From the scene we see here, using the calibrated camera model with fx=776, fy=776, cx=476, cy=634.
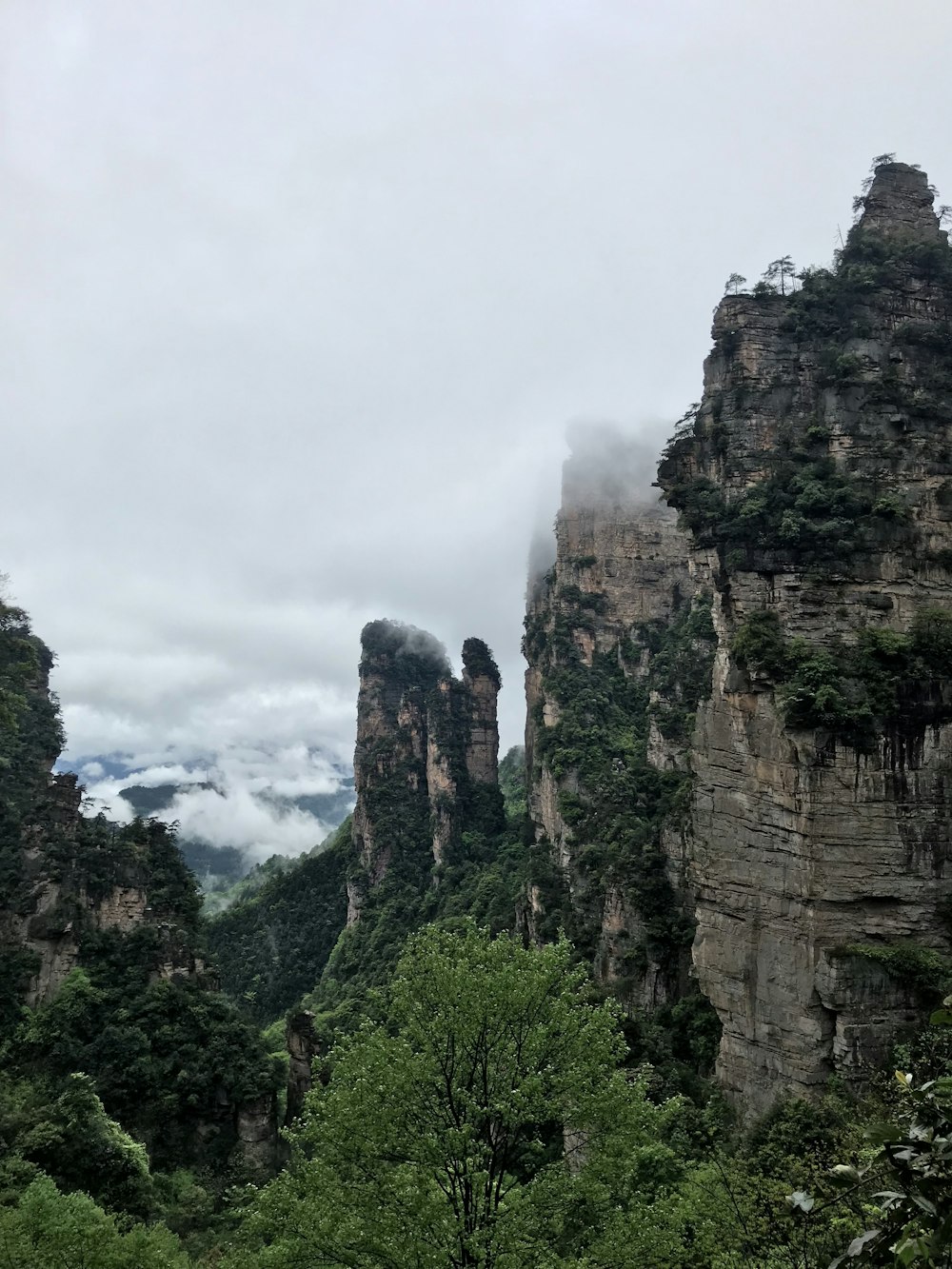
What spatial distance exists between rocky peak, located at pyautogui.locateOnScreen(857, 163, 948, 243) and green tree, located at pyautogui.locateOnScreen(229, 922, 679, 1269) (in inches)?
1168

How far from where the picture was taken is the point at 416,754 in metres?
74.6

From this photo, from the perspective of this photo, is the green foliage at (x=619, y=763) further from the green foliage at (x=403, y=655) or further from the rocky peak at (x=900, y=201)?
the rocky peak at (x=900, y=201)

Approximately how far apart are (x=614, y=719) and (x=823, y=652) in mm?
32026

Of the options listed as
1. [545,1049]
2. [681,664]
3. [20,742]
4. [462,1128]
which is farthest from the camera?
[681,664]

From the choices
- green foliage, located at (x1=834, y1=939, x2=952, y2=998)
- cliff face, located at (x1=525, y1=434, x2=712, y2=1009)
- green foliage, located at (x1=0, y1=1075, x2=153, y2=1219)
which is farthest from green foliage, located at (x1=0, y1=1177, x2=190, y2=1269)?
cliff face, located at (x1=525, y1=434, x2=712, y2=1009)

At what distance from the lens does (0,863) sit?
3170cm

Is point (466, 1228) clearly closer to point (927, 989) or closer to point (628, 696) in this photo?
point (927, 989)

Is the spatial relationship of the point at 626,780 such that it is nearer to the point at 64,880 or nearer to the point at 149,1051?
the point at 149,1051

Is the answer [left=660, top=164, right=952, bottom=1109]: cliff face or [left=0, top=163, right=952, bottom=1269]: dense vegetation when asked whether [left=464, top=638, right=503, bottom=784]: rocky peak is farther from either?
[left=660, top=164, right=952, bottom=1109]: cliff face

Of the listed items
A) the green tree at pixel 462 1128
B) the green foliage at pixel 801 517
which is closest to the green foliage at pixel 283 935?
the green tree at pixel 462 1128

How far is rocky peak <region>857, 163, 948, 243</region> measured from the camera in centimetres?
2973

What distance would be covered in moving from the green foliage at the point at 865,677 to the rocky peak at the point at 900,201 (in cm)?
1630

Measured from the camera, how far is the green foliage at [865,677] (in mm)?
22203

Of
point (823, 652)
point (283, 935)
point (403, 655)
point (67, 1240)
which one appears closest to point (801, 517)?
point (823, 652)
